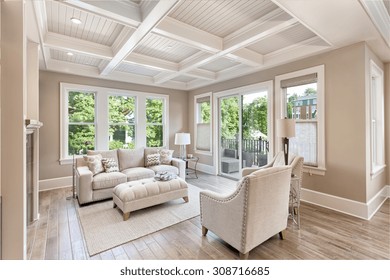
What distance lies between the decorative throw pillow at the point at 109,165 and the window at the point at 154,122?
5.83 ft

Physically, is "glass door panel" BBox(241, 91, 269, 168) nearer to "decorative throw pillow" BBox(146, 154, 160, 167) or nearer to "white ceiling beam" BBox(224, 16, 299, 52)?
"white ceiling beam" BBox(224, 16, 299, 52)

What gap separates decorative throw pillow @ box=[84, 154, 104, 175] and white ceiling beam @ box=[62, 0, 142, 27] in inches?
97.5

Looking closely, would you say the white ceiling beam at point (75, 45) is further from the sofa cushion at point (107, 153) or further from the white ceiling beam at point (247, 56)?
the white ceiling beam at point (247, 56)

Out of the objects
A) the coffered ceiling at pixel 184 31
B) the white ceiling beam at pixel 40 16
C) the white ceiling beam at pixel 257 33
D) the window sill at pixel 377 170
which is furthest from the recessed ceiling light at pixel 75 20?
the window sill at pixel 377 170

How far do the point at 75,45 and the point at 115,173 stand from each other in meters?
2.33

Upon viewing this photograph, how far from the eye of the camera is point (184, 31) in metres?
2.65

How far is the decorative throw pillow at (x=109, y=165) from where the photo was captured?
3.69 meters

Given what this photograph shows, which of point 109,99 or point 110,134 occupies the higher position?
point 109,99

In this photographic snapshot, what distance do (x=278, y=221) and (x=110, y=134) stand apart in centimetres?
439
